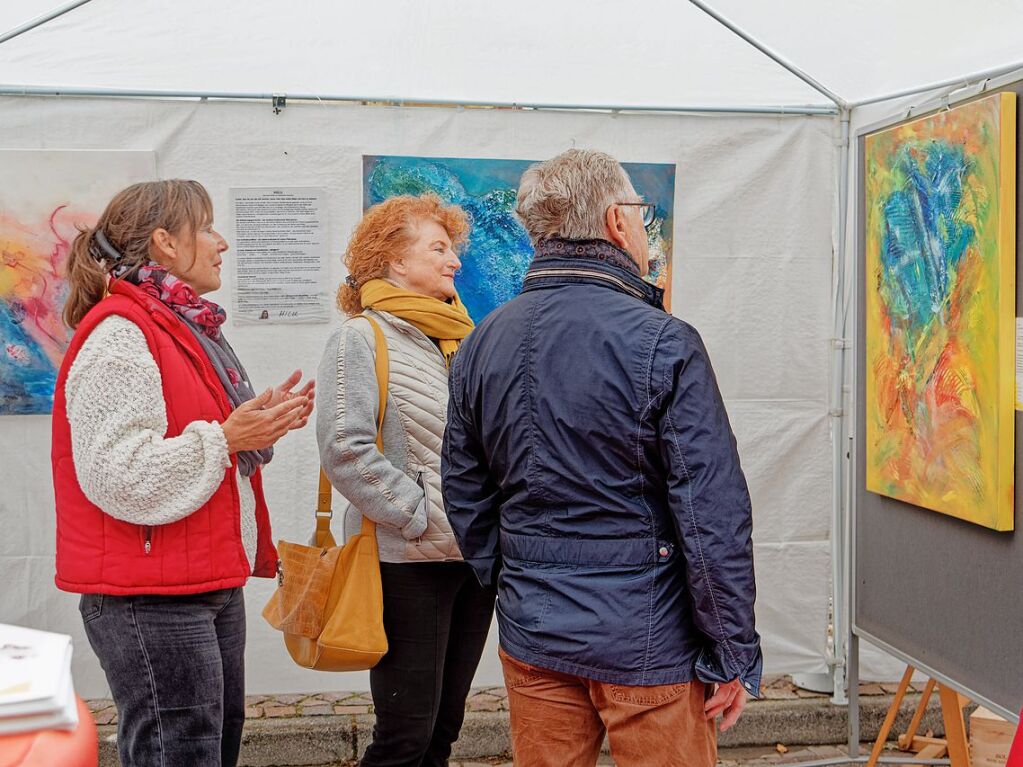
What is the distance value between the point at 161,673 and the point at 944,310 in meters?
2.09

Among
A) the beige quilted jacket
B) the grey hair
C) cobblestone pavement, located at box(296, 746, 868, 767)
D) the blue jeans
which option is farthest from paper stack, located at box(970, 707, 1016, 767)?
the blue jeans

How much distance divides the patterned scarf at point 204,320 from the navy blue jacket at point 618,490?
2.38 feet

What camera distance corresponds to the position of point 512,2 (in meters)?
3.67

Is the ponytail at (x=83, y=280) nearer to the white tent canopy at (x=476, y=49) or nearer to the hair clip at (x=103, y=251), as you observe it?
the hair clip at (x=103, y=251)

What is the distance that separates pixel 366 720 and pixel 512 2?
2539 millimetres

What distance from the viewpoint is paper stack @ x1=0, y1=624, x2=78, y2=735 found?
1026 mm

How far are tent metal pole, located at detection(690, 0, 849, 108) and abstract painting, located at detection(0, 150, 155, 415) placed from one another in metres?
1.89

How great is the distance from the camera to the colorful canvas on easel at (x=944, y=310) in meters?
2.68

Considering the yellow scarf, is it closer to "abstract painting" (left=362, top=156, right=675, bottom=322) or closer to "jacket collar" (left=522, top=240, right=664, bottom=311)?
"jacket collar" (left=522, top=240, right=664, bottom=311)

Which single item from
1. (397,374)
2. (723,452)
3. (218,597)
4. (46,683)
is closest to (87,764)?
(46,683)

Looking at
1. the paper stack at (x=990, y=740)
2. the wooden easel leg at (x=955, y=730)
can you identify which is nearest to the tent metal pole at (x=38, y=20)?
the wooden easel leg at (x=955, y=730)

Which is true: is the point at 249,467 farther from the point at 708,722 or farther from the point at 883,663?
the point at 883,663

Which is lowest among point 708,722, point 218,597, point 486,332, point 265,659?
point 265,659

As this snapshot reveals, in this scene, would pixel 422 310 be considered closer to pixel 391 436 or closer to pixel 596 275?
pixel 391 436
